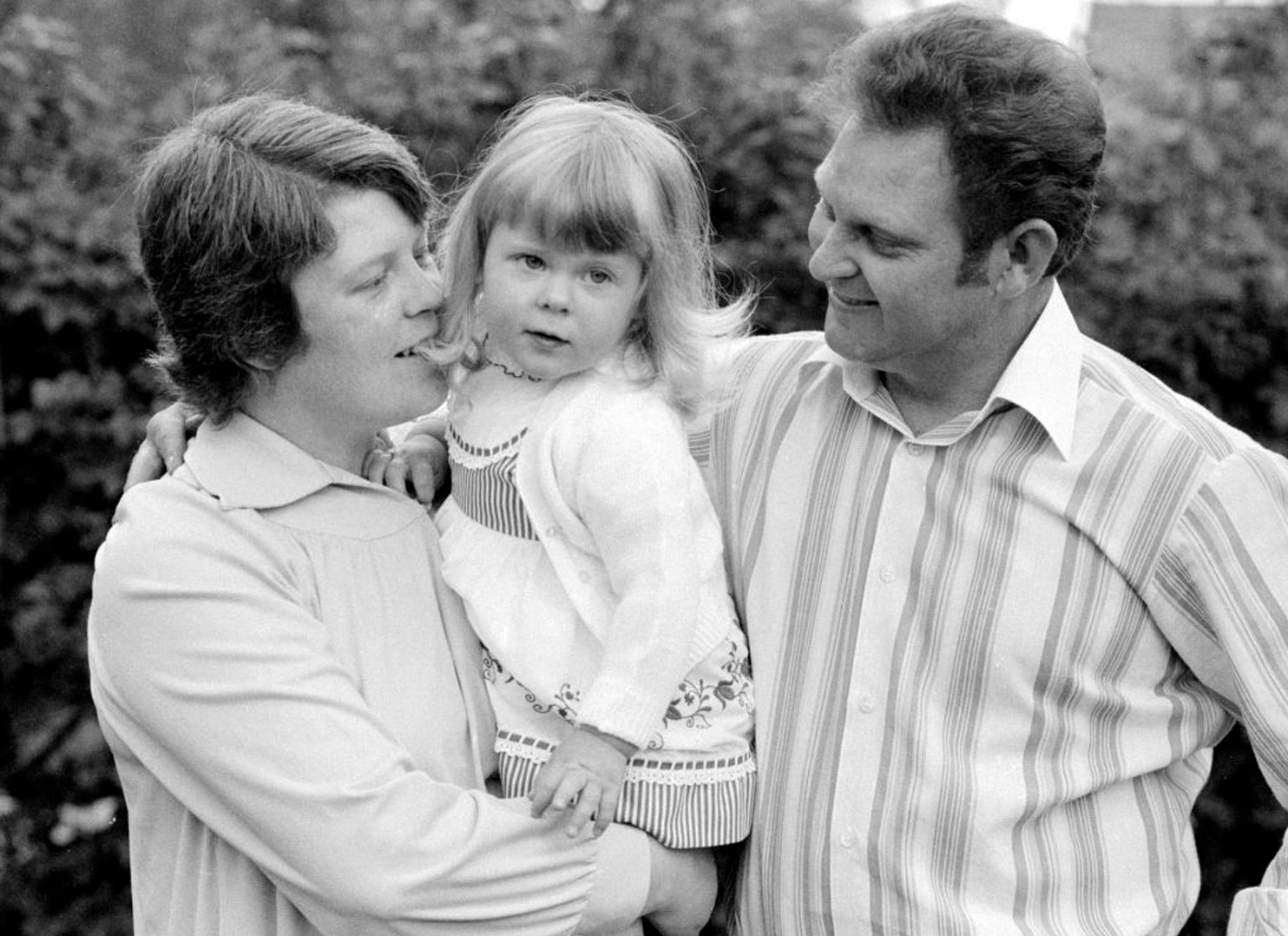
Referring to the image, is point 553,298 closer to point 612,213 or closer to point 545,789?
point 612,213

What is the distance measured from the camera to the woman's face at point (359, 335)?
2379 millimetres

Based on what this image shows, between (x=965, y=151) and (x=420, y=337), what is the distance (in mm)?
849

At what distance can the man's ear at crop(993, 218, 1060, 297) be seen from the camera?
8.20ft

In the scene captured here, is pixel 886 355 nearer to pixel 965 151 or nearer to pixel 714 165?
pixel 965 151

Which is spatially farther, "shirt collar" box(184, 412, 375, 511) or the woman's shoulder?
"shirt collar" box(184, 412, 375, 511)

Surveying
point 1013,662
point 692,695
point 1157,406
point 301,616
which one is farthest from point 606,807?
point 1157,406

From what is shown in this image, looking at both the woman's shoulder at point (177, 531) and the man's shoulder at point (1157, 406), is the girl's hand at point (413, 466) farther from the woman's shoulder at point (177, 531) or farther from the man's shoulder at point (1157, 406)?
the man's shoulder at point (1157, 406)

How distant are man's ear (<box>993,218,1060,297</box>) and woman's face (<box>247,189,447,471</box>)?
0.86m

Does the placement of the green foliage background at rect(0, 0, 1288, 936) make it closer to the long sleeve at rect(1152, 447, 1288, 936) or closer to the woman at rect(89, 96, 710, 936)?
the woman at rect(89, 96, 710, 936)

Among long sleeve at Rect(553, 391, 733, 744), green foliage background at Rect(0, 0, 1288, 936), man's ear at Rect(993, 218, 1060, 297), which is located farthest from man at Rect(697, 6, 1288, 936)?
green foliage background at Rect(0, 0, 1288, 936)

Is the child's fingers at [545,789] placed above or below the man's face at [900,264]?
below

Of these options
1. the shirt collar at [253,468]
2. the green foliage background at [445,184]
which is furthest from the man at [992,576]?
the green foliage background at [445,184]

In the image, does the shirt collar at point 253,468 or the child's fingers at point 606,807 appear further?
the shirt collar at point 253,468

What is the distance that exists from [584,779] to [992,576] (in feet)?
2.26
